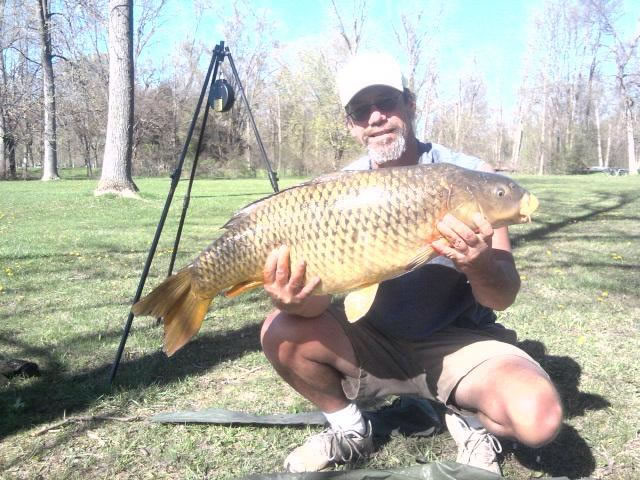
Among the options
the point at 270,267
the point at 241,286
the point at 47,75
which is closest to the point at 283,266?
the point at 270,267

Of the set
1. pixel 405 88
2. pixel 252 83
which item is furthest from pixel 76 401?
pixel 252 83

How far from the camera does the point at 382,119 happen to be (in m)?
2.09

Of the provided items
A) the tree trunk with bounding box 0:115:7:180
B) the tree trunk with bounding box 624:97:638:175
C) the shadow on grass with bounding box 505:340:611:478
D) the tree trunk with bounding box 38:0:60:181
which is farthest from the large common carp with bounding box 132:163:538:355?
the tree trunk with bounding box 624:97:638:175

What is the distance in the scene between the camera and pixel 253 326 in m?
3.34

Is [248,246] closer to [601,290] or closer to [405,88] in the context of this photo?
[405,88]

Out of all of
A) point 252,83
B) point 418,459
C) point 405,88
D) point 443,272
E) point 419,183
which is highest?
point 252,83

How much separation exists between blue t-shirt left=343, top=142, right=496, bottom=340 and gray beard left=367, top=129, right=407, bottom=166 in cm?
17

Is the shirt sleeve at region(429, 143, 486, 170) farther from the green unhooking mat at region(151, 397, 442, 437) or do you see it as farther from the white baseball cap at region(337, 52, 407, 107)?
the green unhooking mat at region(151, 397, 442, 437)

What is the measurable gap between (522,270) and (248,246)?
3.52m

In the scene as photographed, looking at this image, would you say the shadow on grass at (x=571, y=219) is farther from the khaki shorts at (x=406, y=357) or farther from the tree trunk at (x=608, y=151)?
the tree trunk at (x=608, y=151)

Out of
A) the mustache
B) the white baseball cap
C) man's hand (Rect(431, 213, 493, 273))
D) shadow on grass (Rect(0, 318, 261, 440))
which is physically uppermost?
the white baseball cap

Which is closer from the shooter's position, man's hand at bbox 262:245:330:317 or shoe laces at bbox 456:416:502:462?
man's hand at bbox 262:245:330:317

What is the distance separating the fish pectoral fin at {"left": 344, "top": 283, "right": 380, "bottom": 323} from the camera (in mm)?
1689

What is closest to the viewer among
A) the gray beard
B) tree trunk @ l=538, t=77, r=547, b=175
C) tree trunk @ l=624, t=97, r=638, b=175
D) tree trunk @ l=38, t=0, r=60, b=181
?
the gray beard
